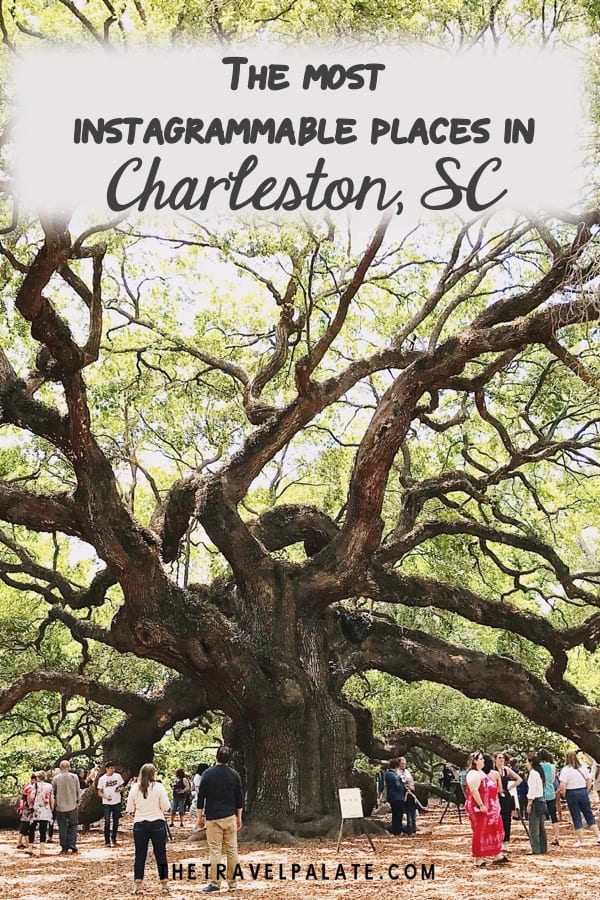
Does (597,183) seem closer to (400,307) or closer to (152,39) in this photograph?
(152,39)

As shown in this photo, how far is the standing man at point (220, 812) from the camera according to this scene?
27.6 feet

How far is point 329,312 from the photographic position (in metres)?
17.0

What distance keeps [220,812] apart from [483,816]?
11.0 feet

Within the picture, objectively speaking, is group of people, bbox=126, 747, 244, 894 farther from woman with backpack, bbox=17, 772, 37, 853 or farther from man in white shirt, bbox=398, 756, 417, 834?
man in white shirt, bbox=398, 756, 417, 834

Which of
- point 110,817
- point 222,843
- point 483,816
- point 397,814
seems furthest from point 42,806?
point 483,816

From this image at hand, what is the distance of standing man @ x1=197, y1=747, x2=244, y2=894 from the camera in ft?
27.6

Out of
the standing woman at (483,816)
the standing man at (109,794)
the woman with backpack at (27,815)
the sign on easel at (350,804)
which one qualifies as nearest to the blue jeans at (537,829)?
the standing woman at (483,816)

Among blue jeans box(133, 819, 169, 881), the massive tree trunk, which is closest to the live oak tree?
the massive tree trunk

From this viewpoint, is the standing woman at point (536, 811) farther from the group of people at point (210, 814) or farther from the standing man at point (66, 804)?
the standing man at point (66, 804)

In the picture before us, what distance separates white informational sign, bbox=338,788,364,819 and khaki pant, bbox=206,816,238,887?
8.26ft

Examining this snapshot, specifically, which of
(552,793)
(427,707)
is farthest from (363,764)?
(552,793)

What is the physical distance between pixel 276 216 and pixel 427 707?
13.7m

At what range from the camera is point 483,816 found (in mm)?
10195

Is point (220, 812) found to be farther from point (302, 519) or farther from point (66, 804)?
point (302, 519)
